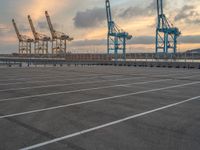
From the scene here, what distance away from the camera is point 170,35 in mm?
76562

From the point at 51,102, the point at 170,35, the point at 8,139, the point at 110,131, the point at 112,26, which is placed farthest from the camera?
the point at 112,26

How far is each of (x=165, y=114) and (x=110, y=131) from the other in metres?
2.43

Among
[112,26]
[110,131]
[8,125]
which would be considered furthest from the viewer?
[112,26]

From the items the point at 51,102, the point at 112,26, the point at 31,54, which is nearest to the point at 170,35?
the point at 112,26

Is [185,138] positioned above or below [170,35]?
below

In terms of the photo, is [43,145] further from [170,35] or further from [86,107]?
[170,35]

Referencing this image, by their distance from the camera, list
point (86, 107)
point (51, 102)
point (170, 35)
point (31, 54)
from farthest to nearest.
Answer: point (31, 54)
point (170, 35)
point (51, 102)
point (86, 107)

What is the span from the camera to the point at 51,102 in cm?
926

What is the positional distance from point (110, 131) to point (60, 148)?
1.45 m

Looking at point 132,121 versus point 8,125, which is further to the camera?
point 132,121

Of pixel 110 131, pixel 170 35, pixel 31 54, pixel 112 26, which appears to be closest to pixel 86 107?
pixel 110 131

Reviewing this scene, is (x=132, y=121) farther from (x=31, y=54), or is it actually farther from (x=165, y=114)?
(x=31, y=54)

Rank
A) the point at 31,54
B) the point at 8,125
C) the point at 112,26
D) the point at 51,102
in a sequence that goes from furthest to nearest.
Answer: the point at 31,54, the point at 112,26, the point at 51,102, the point at 8,125

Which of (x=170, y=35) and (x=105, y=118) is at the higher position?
(x=170, y=35)
